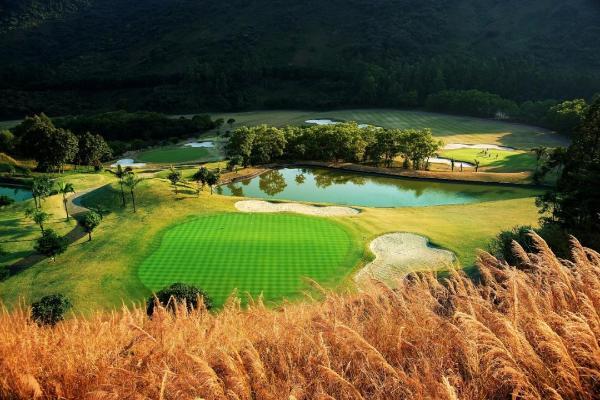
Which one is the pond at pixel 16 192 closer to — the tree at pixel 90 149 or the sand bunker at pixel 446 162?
the tree at pixel 90 149

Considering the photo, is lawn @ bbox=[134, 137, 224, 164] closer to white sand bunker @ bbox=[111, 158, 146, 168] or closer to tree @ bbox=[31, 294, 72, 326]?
white sand bunker @ bbox=[111, 158, 146, 168]

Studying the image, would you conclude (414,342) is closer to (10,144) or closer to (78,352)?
(78,352)

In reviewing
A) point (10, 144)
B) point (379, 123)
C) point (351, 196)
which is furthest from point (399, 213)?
point (10, 144)

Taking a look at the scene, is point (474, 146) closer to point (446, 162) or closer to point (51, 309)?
point (446, 162)

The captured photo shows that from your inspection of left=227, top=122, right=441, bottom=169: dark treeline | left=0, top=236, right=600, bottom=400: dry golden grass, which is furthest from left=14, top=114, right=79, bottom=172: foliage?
left=0, top=236, right=600, bottom=400: dry golden grass

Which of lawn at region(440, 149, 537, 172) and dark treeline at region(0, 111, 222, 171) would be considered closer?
lawn at region(440, 149, 537, 172)

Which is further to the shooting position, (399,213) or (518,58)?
(518,58)

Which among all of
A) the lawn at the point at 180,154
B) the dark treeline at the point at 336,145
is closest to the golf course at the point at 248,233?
the dark treeline at the point at 336,145
